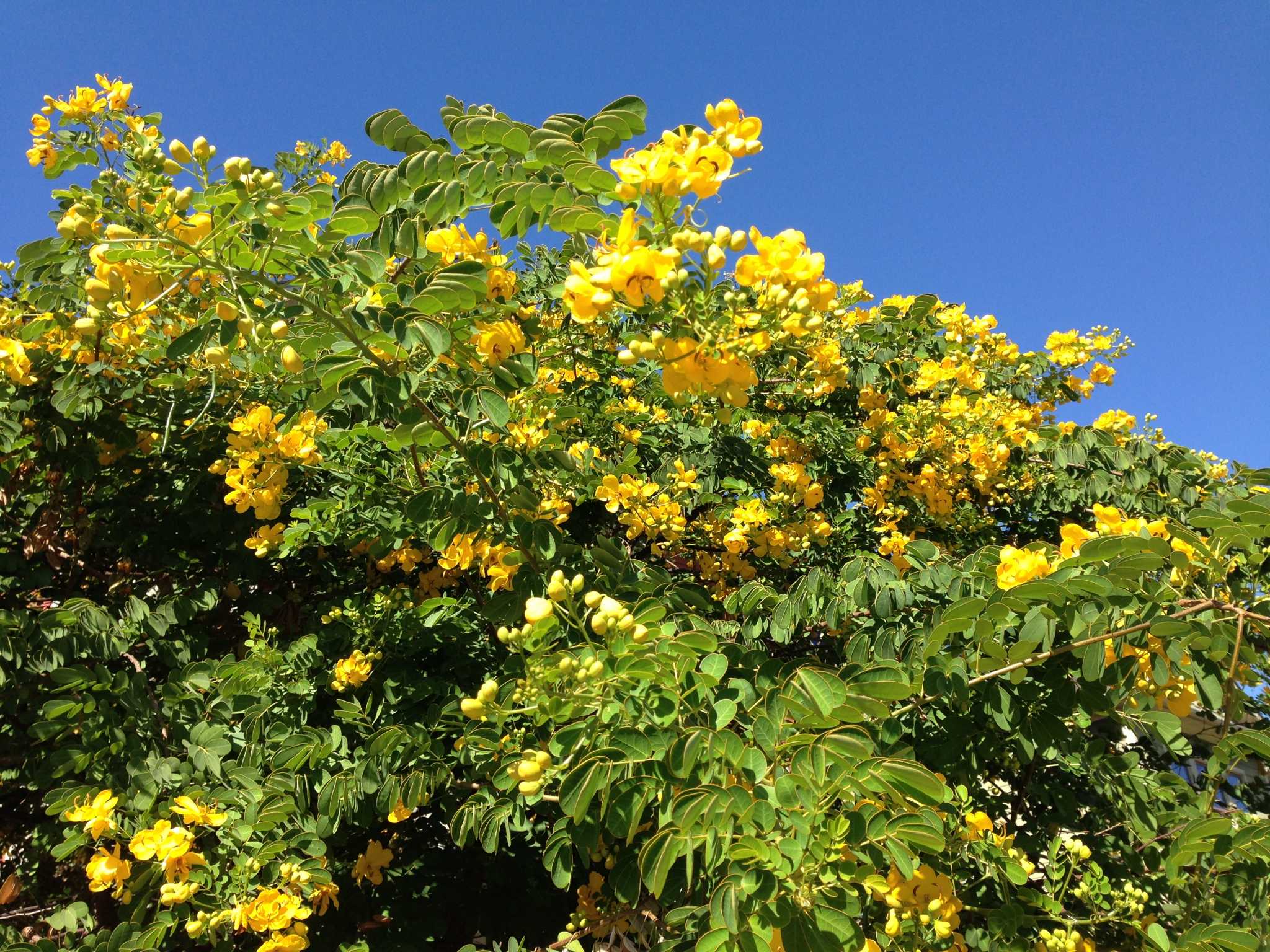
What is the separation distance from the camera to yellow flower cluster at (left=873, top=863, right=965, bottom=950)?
6.42ft

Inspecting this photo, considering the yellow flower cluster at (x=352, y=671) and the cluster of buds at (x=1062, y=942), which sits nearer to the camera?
the cluster of buds at (x=1062, y=942)

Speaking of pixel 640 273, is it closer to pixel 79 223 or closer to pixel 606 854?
pixel 79 223

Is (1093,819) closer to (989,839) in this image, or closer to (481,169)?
(989,839)

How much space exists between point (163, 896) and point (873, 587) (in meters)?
2.35

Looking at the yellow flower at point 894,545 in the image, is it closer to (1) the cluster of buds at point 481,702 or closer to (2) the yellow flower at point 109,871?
(1) the cluster of buds at point 481,702

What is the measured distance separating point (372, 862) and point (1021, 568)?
284 centimetres

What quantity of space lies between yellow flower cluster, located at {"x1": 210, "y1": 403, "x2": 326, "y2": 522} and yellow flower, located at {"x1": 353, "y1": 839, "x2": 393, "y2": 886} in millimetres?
1535

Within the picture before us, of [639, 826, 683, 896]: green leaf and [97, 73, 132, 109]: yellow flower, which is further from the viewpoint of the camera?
[97, 73, 132, 109]: yellow flower

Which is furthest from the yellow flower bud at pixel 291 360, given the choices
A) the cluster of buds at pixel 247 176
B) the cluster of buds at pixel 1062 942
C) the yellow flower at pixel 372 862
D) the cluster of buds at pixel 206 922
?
the cluster of buds at pixel 1062 942

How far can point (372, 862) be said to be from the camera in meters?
3.13

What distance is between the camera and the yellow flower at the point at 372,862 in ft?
10.2

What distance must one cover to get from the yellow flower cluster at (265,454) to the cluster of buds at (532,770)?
1.51 m

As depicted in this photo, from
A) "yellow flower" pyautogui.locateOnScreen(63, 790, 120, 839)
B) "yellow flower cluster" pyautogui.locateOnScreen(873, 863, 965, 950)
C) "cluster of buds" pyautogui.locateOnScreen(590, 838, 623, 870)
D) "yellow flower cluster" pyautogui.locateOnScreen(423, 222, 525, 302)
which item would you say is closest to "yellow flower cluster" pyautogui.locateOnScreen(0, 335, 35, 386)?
"yellow flower" pyautogui.locateOnScreen(63, 790, 120, 839)

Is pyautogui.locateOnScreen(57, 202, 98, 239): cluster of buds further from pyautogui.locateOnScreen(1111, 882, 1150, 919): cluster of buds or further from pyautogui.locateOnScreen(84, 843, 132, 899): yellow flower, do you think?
pyautogui.locateOnScreen(1111, 882, 1150, 919): cluster of buds
